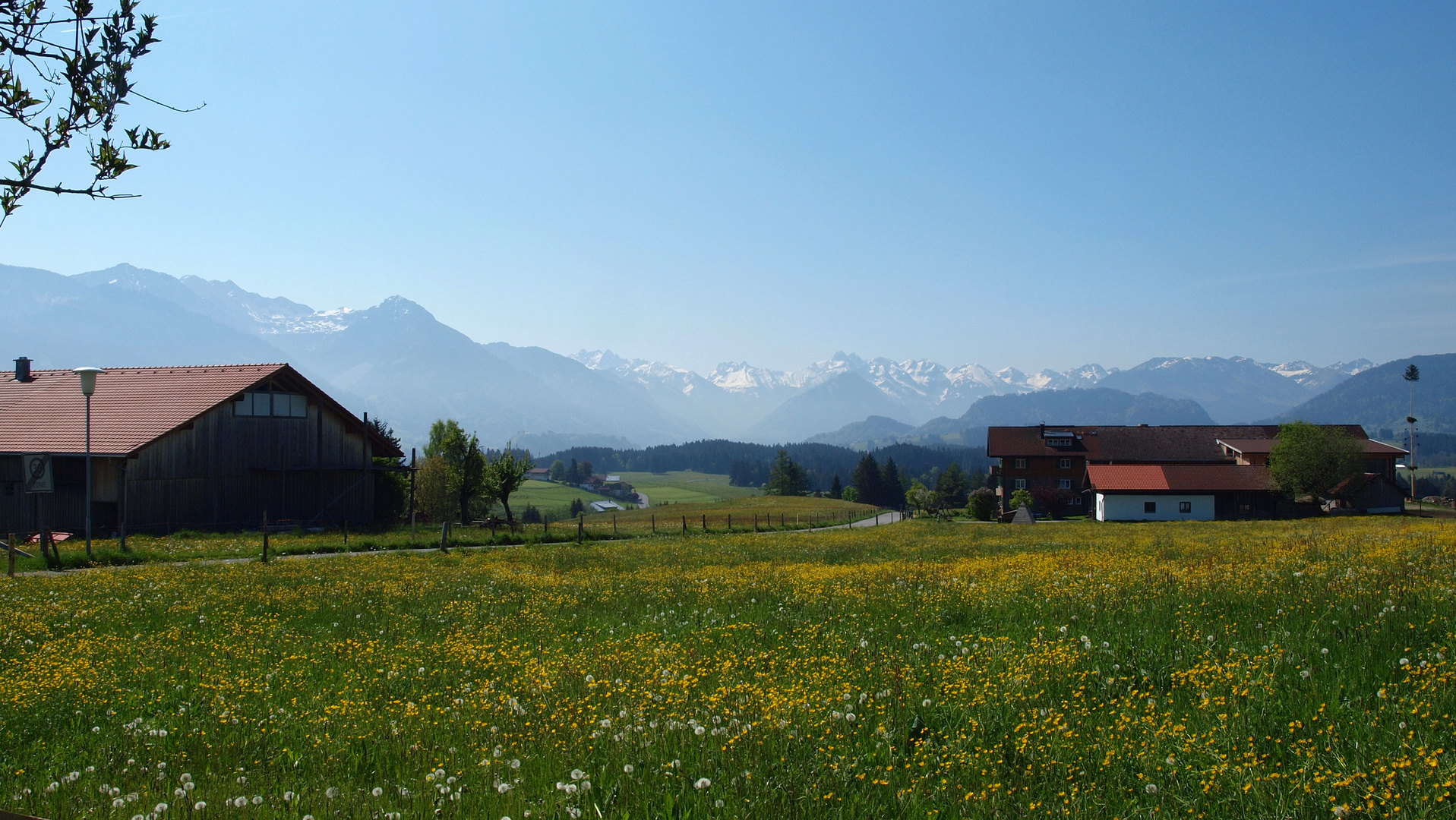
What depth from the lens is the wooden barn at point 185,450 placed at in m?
40.0

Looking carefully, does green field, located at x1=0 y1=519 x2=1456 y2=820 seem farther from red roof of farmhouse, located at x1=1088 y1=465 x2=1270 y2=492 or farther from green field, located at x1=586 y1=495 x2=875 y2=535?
red roof of farmhouse, located at x1=1088 y1=465 x2=1270 y2=492

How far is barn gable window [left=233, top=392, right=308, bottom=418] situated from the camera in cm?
4541

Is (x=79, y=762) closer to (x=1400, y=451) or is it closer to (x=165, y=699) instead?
(x=165, y=699)

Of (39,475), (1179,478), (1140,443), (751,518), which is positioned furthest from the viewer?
(1140,443)

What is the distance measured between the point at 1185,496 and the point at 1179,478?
215 cm

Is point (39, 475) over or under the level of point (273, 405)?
under

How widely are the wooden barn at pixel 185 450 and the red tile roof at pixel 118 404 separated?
89 mm

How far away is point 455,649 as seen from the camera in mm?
10031

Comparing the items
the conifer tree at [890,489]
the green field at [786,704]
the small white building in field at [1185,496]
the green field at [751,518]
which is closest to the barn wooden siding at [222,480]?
the green field at [751,518]

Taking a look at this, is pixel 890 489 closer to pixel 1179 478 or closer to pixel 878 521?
pixel 878 521

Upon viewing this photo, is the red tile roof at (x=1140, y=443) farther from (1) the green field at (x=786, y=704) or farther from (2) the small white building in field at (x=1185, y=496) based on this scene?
(1) the green field at (x=786, y=704)

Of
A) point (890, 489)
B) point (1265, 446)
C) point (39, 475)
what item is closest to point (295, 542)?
point (39, 475)

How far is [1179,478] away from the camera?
270 ft

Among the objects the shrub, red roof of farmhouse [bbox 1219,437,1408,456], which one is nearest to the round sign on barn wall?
the shrub
